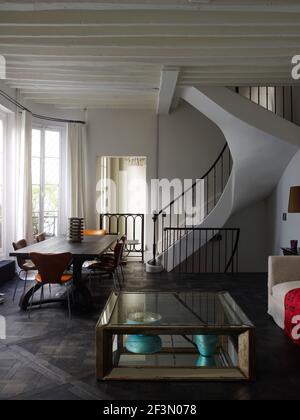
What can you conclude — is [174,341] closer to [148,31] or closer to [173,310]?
[173,310]

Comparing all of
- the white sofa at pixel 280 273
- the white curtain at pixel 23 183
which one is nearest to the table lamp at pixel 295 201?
the white sofa at pixel 280 273

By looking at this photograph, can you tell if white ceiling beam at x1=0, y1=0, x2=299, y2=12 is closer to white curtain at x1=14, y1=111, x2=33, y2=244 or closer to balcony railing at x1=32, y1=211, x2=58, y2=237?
white curtain at x1=14, y1=111, x2=33, y2=244

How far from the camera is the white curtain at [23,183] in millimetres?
5668

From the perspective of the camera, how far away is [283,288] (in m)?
3.27

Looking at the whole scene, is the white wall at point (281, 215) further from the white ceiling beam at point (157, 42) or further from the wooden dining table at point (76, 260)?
the wooden dining table at point (76, 260)

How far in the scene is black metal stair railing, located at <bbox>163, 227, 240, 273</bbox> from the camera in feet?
20.4

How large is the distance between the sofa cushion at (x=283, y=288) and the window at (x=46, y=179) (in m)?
4.73

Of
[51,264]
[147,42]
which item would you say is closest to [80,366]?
[51,264]

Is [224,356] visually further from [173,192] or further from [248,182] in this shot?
[173,192]

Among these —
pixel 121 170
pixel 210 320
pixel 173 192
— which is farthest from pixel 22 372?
pixel 121 170

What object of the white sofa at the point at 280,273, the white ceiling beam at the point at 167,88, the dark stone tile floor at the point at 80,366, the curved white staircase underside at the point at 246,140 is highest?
the white ceiling beam at the point at 167,88

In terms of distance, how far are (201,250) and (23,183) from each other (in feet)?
12.9

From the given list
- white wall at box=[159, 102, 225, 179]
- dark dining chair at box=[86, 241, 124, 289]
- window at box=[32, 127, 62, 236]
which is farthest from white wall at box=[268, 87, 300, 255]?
window at box=[32, 127, 62, 236]

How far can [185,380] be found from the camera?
2.26 meters
